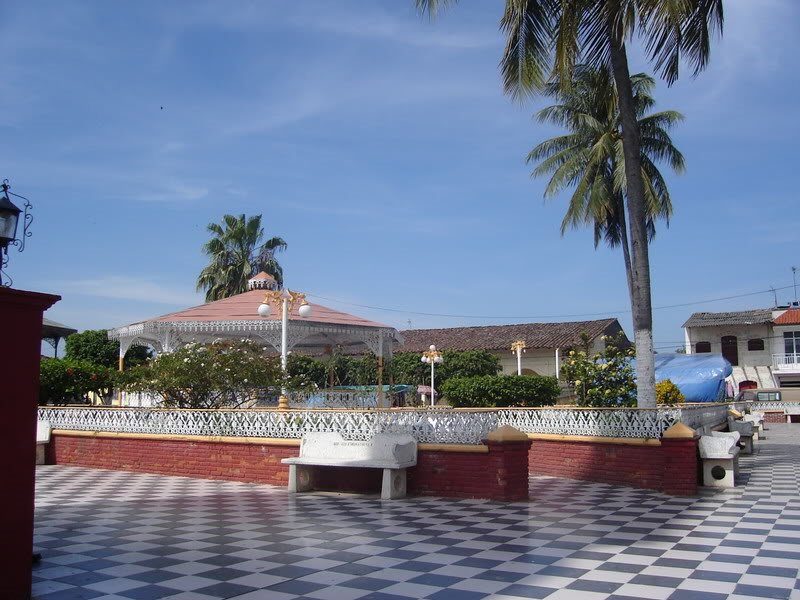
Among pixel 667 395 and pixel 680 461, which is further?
pixel 667 395

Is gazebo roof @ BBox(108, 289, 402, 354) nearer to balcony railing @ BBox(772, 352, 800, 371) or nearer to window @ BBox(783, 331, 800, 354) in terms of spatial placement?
balcony railing @ BBox(772, 352, 800, 371)

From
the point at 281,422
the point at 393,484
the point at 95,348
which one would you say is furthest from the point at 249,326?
the point at 95,348

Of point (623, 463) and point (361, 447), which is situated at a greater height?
point (361, 447)

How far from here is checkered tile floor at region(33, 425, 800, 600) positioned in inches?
218

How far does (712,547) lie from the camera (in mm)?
6938

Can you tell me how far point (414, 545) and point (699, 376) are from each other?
19177 millimetres

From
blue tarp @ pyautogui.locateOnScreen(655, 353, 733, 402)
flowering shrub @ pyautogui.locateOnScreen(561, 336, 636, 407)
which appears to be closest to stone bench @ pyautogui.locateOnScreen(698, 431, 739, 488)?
flowering shrub @ pyautogui.locateOnScreen(561, 336, 636, 407)

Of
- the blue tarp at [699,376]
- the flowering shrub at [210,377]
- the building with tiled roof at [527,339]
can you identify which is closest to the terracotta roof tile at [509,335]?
the building with tiled roof at [527,339]

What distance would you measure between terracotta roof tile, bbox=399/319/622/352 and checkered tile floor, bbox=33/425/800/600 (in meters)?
29.7

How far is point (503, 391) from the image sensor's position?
19.8m

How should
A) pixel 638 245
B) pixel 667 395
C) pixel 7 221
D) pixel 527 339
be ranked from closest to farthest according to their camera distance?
pixel 7 221
pixel 638 245
pixel 667 395
pixel 527 339

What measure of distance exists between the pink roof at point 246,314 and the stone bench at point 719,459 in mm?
9288

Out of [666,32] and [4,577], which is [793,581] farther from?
[666,32]

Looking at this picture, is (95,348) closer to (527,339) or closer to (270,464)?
(270,464)
